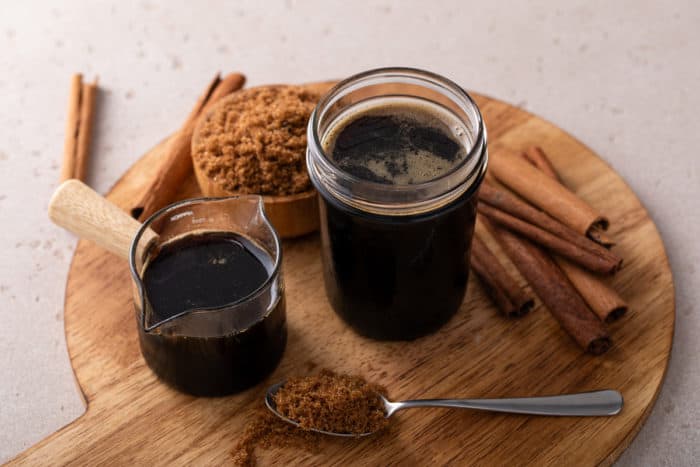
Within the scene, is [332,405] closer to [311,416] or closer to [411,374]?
[311,416]

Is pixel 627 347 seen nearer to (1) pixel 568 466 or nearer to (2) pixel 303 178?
(1) pixel 568 466

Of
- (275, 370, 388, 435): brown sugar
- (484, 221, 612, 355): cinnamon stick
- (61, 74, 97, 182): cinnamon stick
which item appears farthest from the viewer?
(61, 74, 97, 182): cinnamon stick

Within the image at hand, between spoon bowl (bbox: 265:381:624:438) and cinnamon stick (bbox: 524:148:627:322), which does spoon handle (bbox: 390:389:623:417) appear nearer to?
spoon bowl (bbox: 265:381:624:438)

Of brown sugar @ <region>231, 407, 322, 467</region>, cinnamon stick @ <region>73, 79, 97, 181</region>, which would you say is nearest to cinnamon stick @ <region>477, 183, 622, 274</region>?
brown sugar @ <region>231, 407, 322, 467</region>

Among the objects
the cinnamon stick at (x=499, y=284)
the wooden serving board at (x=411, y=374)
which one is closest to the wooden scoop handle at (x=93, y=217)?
the wooden serving board at (x=411, y=374)

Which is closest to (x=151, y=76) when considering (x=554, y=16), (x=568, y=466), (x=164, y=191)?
(x=164, y=191)

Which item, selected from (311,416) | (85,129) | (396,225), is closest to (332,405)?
(311,416)
